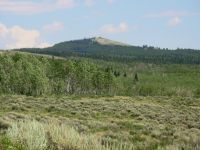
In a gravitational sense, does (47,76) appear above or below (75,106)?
below

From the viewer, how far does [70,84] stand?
4621 inches

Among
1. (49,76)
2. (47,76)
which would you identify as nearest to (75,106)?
(49,76)

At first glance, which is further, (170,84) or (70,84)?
(170,84)

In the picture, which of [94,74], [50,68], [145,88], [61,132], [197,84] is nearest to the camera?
[61,132]

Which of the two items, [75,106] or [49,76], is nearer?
[75,106]

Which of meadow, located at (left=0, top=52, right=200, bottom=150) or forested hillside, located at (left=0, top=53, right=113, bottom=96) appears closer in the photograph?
meadow, located at (left=0, top=52, right=200, bottom=150)

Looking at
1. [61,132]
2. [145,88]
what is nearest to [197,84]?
[145,88]

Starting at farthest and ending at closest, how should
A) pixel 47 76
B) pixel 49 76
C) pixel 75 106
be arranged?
pixel 47 76, pixel 49 76, pixel 75 106

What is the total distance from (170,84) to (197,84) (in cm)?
1175

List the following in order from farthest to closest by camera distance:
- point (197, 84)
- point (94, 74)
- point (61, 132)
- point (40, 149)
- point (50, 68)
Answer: point (197, 84)
point (94, 74)
point (50, 68)
point (61, 132)
point (40, 149)

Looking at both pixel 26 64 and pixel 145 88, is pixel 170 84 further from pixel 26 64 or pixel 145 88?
pixel 26 64

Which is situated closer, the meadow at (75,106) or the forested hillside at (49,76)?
the meadow at (75,106)

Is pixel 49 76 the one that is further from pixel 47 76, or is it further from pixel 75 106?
pixel 75 106

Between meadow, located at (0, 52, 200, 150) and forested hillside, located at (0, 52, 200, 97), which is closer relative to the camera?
meadow, located at (0, 52, 200, 150)
